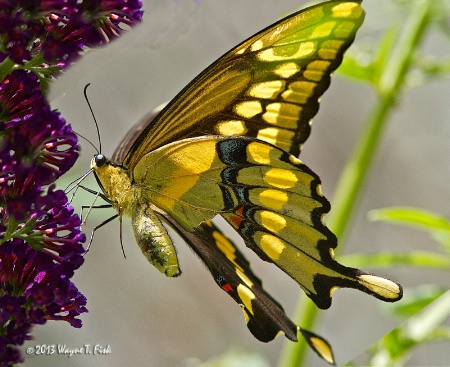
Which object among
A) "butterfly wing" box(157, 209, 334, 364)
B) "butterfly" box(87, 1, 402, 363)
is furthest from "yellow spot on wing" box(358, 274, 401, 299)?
"butterfly wing" box(157, 209, 334, 364)

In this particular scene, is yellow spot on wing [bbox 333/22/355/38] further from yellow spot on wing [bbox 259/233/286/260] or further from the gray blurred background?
yellow spot on wing [bbox 259/233/286/260]

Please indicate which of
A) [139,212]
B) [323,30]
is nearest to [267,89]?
[323,30]

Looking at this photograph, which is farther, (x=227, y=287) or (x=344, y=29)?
(x=227, y=287)

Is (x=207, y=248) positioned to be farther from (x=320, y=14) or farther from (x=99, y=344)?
(x=320, y=14)

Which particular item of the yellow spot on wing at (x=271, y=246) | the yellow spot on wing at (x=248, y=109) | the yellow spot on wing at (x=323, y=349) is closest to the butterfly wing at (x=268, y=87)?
the yellow spot on wing at (x=248, y=109)

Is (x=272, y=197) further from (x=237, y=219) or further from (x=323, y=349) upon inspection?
(x=323, y=349)

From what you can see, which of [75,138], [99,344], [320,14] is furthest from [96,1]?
[99,344]
